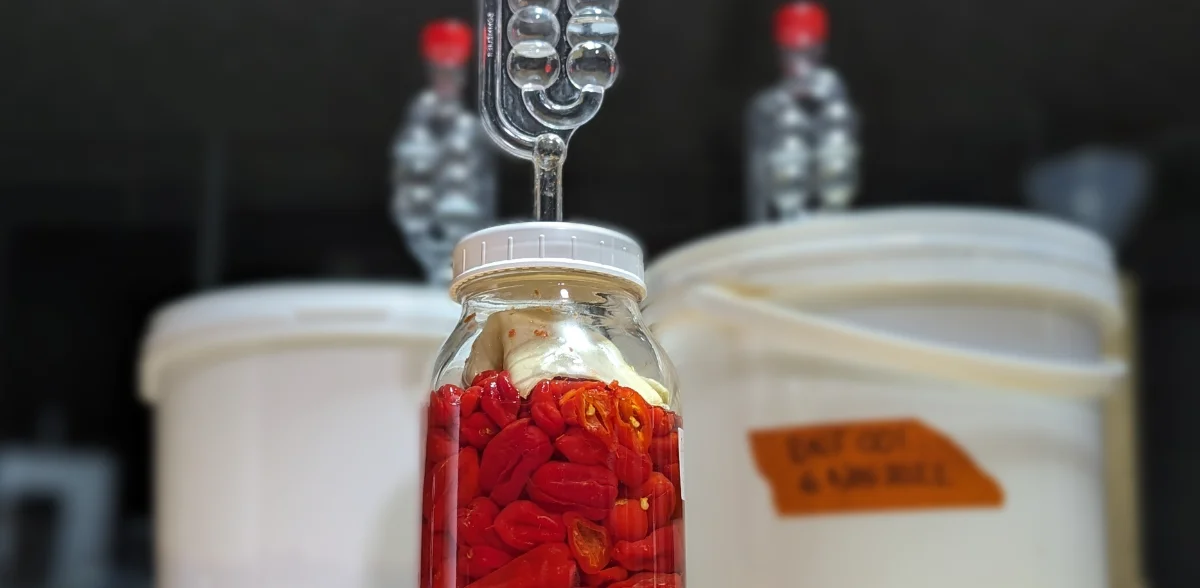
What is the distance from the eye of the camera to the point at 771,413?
0.52 meters

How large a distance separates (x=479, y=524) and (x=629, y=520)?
5 centimetres

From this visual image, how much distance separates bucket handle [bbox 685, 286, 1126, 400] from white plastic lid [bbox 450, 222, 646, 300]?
136 mm

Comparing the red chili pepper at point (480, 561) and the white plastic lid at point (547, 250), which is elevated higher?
the white plastic lid at point (547, 250)

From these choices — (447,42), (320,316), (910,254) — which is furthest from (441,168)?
(910,254)

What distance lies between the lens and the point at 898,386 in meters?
0.50

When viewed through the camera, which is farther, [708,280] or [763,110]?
[763,110]

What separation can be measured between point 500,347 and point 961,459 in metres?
0.25

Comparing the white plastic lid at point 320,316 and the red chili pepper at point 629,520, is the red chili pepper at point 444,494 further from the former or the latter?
the white plastic lid at point 320,316

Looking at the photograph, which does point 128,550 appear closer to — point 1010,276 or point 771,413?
point 771,413

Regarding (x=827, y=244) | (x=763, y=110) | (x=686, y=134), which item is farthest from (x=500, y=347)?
(x=686, y=134)

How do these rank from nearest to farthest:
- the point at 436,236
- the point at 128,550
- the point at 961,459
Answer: the point at 961,459
the point at 436,236
the point at 128,550

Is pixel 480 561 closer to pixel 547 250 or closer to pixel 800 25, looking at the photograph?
pixel 547 250

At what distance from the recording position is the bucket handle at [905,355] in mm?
482

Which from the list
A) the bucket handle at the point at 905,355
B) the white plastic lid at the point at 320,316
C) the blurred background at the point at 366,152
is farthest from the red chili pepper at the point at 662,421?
the blurred background at the point at 366,152
